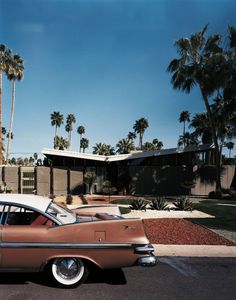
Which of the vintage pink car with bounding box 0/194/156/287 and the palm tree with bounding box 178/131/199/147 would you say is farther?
the palm tree with bounding box 178/131/199/147

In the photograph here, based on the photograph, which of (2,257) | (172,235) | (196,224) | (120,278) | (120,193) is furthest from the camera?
(120,193)

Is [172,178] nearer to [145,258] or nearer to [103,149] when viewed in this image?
[145,258]

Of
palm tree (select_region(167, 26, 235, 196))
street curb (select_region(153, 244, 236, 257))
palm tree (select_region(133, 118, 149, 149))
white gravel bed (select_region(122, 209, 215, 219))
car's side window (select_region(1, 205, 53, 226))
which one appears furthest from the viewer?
palm tree (select_region(133, 118, 149, 149))

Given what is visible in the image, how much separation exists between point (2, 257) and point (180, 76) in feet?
73.5

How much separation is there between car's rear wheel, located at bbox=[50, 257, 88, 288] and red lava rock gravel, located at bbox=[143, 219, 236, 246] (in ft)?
11.6

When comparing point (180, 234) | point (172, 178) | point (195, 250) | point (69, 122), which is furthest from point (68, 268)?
point (69, 122)

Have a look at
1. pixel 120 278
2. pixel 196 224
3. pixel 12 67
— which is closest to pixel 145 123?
pixel 12 67

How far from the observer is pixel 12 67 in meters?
34.1

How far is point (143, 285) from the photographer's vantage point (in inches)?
210

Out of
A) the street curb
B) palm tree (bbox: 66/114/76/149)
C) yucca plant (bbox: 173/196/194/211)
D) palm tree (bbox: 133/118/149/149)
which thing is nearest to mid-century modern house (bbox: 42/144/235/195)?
yucca plant (bbox: 173/196/194/211)

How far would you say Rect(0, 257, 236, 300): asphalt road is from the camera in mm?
4830

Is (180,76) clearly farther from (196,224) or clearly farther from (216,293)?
(216,293)

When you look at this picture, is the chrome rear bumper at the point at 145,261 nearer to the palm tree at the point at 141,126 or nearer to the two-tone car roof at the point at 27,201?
the two-tone car roof at the point at 27,201

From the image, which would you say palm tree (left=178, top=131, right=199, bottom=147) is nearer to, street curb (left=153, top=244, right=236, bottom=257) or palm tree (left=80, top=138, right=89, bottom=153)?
street curb (left=153, top=244, right=236, bottom=257)
